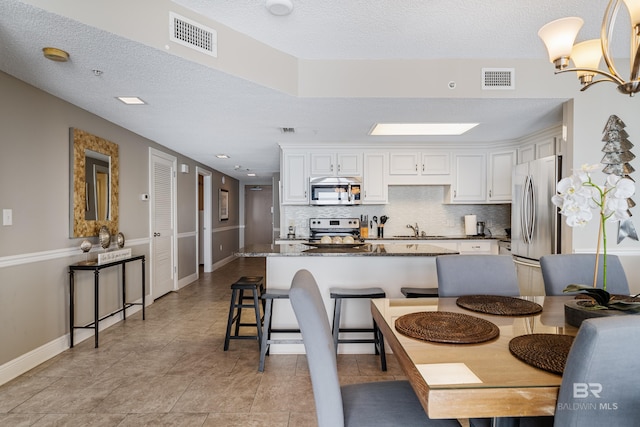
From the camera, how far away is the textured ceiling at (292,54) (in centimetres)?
218

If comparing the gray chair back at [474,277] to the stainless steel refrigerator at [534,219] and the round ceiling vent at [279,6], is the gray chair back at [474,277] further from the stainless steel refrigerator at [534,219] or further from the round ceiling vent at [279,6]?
the round ceiling vent at [279,6]

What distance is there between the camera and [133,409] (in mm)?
2178

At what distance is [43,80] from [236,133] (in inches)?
76.9

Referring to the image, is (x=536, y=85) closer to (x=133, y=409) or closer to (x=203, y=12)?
(x=203, y=12)

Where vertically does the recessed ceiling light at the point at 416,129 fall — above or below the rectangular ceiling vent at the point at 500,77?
below

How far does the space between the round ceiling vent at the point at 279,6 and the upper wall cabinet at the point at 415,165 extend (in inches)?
126

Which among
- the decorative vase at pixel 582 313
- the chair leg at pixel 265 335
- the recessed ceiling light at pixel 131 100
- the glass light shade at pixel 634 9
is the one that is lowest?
the chair leg at pixel 265 335

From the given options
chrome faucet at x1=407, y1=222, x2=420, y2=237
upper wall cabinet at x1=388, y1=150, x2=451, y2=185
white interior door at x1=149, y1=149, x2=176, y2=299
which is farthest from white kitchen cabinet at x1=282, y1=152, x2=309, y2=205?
white interior door at x1=149, y1=149, x2=176, y2=299

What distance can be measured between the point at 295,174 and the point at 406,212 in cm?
188

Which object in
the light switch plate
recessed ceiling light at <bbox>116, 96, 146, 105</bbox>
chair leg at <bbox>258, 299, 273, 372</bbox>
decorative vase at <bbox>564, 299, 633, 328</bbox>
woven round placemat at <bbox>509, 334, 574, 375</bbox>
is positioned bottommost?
chair leg at <bbox>258, 299, 273, 372</bbox>

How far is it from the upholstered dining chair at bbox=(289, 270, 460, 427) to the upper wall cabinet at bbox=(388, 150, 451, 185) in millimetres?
3960

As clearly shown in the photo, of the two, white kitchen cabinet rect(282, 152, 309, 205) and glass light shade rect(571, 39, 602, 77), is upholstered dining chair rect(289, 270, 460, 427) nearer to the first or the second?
glass light shade rect(571, 39, 602, 77)

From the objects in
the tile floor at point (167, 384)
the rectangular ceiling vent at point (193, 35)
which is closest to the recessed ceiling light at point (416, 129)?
the rectangular ceiling vent at point (193, 35)

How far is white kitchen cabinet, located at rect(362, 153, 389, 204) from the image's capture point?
5.15 meters
